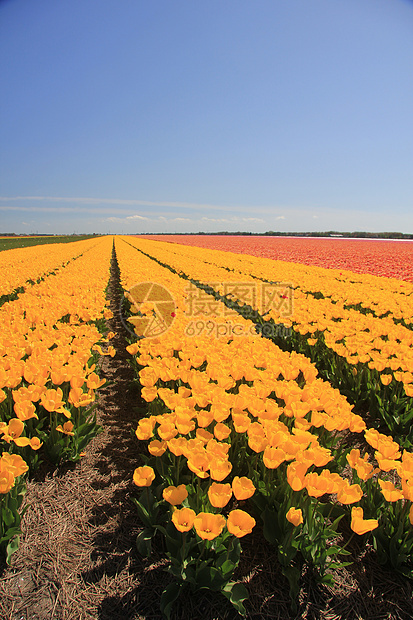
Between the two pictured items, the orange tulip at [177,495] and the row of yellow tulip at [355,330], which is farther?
the row of yellow tulip at [355,330]

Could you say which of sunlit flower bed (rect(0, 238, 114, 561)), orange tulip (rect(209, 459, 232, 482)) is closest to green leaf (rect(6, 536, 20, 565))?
sunlit flower bed (rect(0, 238, 114, 561))

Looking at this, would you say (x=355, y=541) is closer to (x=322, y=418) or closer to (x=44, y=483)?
(x=322, y=418)

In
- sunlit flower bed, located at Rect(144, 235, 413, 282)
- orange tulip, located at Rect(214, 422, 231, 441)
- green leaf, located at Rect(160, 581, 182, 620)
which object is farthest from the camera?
sunlit flower bed, located at Rect(144, 235, 413, 282)

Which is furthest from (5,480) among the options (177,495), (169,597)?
(169,597)

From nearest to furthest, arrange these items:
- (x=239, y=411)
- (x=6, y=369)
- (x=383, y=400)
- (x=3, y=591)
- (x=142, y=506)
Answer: (x=3, y=591), (x=142, y=506), (x=239, y=411), (x=6, y=369), (x=383, y=400)

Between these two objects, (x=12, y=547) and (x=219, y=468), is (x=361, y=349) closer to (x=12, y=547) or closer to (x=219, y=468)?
(x=219, y=468)

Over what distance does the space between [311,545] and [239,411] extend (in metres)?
0.98

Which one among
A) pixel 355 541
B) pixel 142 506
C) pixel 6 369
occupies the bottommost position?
pixel 355 541

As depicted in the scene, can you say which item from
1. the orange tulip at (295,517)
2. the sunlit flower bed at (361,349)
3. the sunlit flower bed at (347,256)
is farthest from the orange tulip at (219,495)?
the sunlit flower bed at (347,256)

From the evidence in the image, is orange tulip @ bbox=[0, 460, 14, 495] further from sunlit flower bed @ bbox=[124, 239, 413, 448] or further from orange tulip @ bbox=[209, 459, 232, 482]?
sunlit flower bed @ bbox=[124, 239, 413, 448]

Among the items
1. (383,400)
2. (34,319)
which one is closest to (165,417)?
(383,400)

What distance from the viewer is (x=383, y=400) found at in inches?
146

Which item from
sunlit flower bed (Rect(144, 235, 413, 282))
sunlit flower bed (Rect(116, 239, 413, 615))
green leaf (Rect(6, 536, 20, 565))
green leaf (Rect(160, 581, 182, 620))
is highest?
sunlit flower bed (Rect(144, 235, 413, 282))

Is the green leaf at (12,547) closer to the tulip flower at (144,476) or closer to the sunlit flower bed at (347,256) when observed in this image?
the tulip flower at (144,476)
